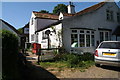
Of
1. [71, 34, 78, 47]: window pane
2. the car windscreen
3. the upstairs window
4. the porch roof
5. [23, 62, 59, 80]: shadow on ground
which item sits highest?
the upstairs window

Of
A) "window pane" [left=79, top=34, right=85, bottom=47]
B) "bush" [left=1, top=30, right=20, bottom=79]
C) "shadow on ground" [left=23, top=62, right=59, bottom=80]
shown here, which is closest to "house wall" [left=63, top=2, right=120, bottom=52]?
"window pane" [left=79, top=34, right=85, bottom=47]

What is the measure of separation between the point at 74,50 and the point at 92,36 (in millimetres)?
3475

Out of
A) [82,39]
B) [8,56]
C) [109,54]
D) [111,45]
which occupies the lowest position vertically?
[109,54]

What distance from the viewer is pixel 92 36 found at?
1512 cm

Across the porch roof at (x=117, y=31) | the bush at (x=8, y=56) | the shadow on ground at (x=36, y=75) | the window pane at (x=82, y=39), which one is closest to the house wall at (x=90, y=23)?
the porch roof at (x=117, y=31)

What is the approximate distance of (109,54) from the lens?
7062 mm

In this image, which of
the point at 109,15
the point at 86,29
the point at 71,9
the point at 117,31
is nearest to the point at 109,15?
the point at 109,15

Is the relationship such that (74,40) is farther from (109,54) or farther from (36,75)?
(36,75)

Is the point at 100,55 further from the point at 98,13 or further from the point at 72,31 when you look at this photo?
the point at 98,13

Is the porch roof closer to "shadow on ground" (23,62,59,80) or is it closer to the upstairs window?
the upstairs window

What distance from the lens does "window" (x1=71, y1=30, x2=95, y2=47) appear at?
13.6 m

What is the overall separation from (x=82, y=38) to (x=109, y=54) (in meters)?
7.09

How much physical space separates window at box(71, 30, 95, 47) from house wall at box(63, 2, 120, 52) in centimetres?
48

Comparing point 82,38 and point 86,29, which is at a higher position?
point 86,29
